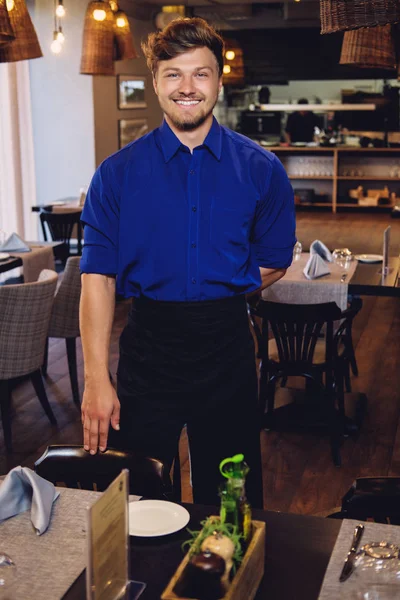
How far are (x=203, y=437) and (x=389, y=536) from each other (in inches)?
29.1

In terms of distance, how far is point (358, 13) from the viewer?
1720mm

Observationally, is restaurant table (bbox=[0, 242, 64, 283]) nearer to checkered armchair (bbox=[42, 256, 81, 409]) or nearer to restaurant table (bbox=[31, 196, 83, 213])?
checkered armchair (bbox=[42, 256, 81, 409])

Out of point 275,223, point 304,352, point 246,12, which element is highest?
point 246,12

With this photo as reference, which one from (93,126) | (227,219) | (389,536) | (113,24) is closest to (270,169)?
(227,219)

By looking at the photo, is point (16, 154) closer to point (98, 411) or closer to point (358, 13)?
point (98, 411)

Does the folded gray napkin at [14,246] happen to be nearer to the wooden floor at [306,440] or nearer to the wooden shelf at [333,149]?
the wooden floor at [306,440]

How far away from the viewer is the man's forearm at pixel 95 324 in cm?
219

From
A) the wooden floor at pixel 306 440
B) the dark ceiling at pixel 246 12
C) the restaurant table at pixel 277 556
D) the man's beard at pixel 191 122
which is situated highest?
the dark ceiling at pixel 246 12

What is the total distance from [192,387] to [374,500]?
59 centimetres

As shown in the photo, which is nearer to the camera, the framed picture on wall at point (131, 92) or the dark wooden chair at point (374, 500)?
the dark wooden chair at point (374, 500)

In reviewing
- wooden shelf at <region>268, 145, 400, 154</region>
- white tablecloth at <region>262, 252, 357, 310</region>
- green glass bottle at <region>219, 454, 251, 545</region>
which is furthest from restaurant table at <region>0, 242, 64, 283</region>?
wooden shelf at <region>268, 145, 400, 154</region>

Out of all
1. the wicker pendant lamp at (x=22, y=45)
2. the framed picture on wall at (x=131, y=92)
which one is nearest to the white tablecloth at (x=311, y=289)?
the wicker pendant lamp at (x=22, y=45)

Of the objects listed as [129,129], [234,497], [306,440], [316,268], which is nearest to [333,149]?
[129,129]

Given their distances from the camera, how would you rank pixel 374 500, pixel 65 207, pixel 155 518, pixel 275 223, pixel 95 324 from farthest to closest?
pixel 65 207
pixel 275 223
pixel 95 324
pixel 374 500
pixel 155 518
